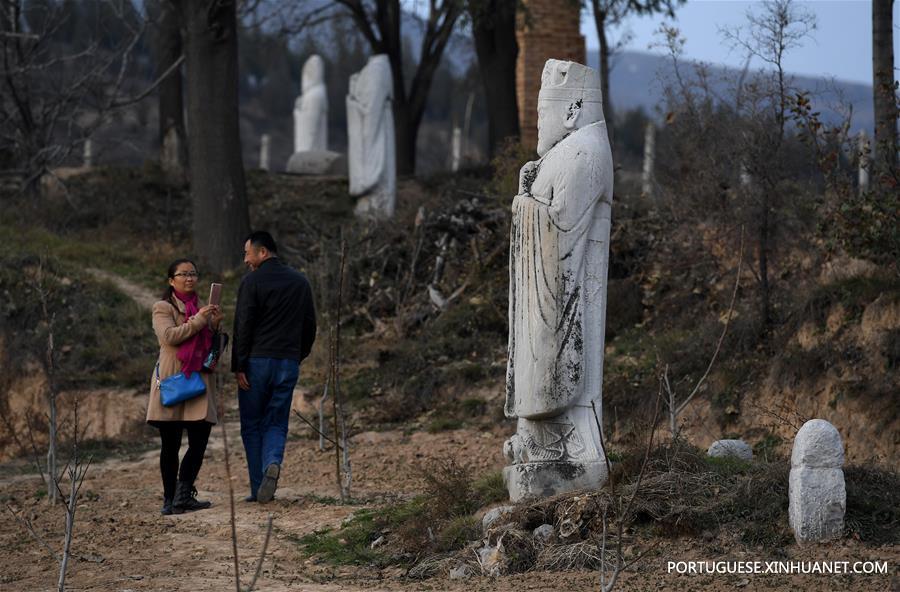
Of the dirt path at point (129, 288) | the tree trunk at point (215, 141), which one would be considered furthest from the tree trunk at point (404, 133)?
the dirt path at point (129, 288)

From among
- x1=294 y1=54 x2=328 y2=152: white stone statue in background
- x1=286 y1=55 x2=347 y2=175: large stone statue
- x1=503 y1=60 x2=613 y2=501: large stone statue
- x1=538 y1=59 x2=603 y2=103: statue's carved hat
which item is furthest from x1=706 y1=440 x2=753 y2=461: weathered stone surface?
x1=294 y1=54 x2=328 y2=152: white stone statue in background

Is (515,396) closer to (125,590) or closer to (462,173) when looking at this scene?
(125,590)

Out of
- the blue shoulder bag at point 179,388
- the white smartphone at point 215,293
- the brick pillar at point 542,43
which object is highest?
the brick pillar at point 542,43

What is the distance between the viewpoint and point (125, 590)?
7.69 metres

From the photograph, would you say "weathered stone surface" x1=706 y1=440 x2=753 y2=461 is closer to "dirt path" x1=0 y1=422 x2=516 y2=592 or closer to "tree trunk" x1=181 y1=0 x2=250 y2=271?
"dirt path" x1=0 y1=422 x2=516 y2=592

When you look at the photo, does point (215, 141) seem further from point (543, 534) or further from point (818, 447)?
point (818, 447)

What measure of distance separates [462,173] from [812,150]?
38.0 feet

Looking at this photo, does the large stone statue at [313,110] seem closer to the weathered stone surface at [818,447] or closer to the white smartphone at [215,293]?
the white smartphone at [215,293]

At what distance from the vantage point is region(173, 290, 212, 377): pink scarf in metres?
9.86

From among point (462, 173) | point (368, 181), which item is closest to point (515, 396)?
point (368, 181)

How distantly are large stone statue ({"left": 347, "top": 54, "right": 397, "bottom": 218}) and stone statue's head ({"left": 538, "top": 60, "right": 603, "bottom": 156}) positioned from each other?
13.5 metres

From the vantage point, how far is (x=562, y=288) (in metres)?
8.65

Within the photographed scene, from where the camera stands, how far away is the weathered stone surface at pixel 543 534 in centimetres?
807

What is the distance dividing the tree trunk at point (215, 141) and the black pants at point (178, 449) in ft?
33.8
